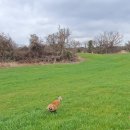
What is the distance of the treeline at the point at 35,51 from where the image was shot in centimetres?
4378

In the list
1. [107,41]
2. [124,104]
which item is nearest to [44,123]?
[124,104]

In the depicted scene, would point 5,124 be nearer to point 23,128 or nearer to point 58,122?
point 23,128

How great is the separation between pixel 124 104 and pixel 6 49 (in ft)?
116

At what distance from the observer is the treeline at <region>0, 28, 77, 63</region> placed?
43.8 metres

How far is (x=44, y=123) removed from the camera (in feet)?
25.3

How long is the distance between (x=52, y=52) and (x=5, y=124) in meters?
40.0

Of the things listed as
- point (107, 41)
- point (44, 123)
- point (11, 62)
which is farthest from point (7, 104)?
point (107, 41)

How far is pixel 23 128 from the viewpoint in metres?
7.34

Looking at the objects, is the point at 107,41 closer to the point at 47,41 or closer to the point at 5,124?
the point at 47,41

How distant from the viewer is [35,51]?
151 ft

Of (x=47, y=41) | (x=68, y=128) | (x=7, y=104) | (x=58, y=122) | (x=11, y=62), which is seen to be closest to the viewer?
(x=68, y=128)

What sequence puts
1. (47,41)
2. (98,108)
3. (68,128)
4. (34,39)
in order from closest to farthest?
(68,128) < (98,108) < (34,39) < (47,41)

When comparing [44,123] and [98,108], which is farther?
[98,108]

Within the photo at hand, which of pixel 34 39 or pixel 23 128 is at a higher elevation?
pixel 34 39
